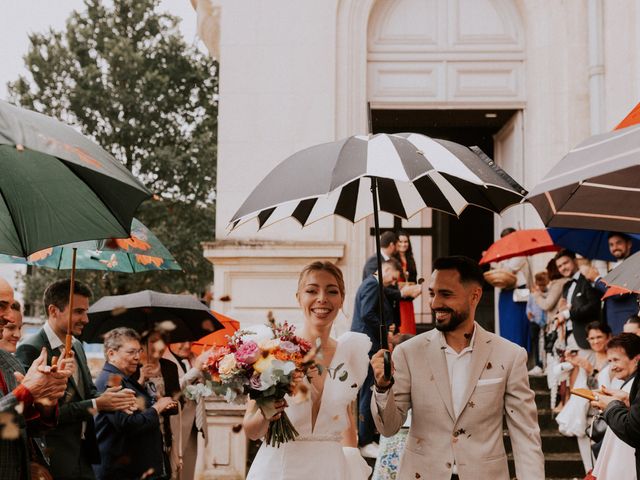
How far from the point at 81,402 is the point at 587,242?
19.9ft

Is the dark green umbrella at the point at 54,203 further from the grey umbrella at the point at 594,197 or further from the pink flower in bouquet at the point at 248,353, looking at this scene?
the grey umbrella at the point at 594,197

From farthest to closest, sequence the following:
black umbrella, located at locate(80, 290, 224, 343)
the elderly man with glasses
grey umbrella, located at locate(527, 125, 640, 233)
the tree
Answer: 1. the tree
2. black umbrella, located at locate(80, 290, 224, 343)
3. the elderly man with glasses
4. grey umbrella, located at locate(527, 125, 640, 233)

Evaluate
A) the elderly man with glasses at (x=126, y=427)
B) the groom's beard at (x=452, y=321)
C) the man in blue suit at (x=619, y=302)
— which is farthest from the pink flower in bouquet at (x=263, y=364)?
the man in blue suit at (x=619, y=302)

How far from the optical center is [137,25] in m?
31.3

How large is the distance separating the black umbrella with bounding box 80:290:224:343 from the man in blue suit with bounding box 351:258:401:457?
1870mm

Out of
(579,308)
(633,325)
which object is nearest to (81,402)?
(633,325)

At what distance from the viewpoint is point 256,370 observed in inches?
178

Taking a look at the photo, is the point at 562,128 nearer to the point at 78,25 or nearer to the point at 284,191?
the point at 284,191

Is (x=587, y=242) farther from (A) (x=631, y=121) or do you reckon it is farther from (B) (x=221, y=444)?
(A) (x=631, y=121)

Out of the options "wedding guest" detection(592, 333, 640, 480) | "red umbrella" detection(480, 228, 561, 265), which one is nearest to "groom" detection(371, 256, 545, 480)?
"wedding guest" detection(592, 333, 640, 480)

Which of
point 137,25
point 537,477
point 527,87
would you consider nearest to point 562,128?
point 527,87

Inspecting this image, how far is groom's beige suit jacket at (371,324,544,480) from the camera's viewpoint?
4785 mm

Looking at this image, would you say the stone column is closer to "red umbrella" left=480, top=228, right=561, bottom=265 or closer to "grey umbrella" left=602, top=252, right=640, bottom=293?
"red umbrella" left=480, top=228, right=561, bottom=265

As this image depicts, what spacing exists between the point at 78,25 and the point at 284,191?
28.3 m
